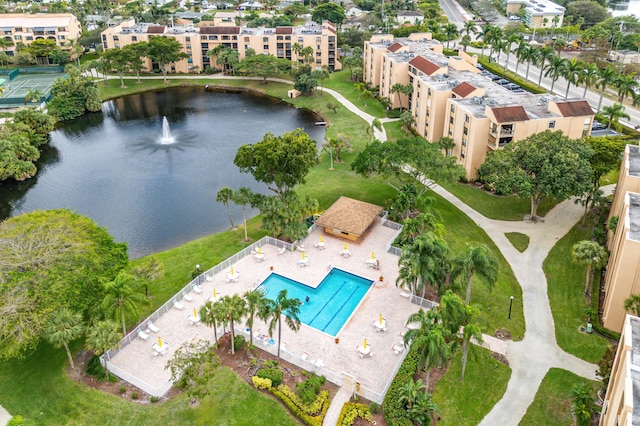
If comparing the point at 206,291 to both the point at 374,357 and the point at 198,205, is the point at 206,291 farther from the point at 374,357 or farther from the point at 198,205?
the point at 198,205

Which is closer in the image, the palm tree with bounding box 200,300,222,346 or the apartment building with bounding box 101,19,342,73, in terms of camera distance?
the palm tree with bounding box 200,300,222,346

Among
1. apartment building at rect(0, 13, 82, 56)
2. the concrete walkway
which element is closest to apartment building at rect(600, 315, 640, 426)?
the concrete walkway

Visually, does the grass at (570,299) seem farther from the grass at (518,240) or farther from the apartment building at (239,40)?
the apartment building at (239,40)

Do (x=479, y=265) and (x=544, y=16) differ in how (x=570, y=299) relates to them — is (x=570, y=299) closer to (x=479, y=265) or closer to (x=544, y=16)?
(x=479, y=265)

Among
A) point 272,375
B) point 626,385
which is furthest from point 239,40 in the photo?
point 626,385

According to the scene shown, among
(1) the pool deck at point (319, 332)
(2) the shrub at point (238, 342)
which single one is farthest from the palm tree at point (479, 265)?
(2) the shrub at point (238, 342)

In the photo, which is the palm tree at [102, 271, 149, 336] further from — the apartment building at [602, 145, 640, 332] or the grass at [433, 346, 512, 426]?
the apartment building at [602, 145, 640, 332]
